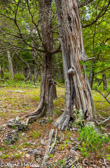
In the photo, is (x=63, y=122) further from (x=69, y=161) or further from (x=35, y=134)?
(x=69, y=161)

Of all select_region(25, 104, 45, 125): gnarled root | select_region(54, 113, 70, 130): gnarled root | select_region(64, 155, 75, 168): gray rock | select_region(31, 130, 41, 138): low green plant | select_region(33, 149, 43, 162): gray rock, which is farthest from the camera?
select_region(25, 104, 45, 125): gnarled root

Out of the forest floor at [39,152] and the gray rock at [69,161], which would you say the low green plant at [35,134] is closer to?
the forest floor at [39,152]

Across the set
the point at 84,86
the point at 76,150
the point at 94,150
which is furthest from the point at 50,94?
the point at 94,150

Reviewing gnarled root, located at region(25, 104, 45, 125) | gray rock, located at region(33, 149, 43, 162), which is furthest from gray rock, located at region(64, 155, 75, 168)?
gnarled root, located at region(25, 104, 45, 125)

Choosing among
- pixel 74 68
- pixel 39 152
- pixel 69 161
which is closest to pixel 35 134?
pixel 39 152

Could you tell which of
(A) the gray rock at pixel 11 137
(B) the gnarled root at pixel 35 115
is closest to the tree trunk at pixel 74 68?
(B) the gnarled root at pixel 35 115

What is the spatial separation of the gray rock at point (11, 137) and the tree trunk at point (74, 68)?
1.31 metres

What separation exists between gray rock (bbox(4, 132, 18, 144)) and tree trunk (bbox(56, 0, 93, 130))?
1310mm

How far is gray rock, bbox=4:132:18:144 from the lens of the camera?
2983 mm

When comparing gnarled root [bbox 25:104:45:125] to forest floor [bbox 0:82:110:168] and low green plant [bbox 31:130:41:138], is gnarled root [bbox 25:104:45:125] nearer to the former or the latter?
forest floor [bbox 0:82:110:168]

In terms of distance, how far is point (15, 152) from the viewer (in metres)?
2.63

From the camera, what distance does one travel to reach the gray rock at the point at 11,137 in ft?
9.79

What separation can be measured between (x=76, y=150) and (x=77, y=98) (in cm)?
150

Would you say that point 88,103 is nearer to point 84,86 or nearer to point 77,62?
point 84,86
